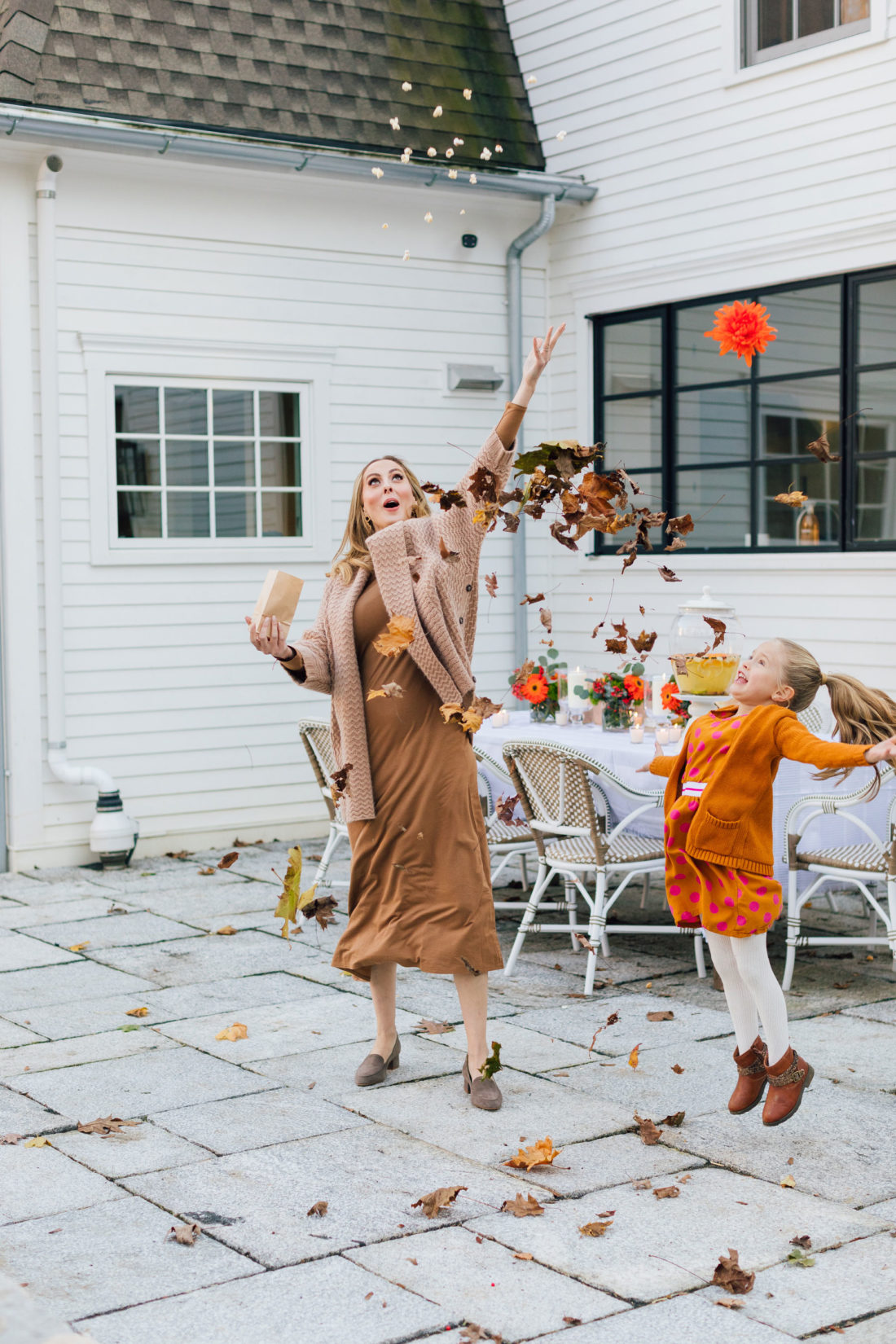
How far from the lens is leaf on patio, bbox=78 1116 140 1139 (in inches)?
168

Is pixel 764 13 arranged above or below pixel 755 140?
above

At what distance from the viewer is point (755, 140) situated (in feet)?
27.6

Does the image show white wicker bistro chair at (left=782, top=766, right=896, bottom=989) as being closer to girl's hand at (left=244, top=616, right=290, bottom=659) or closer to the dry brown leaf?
the dry brown leaf

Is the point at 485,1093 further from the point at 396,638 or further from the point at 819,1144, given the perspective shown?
the point at 396,638

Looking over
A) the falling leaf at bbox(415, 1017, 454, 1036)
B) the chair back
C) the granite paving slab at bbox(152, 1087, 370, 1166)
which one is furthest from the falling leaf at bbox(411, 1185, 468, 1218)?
the chair back

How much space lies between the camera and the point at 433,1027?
5.26 meters

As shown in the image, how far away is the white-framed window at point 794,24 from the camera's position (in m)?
8.01

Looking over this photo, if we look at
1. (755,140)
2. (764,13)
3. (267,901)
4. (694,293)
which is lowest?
(267,901)

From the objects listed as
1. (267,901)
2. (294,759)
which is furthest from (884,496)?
(267,901)

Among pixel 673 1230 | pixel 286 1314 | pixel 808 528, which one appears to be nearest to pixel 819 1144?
pixel 673 1230

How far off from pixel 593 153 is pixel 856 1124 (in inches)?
275

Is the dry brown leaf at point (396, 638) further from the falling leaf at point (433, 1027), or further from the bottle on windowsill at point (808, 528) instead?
the bottle on windowsill at point (808, 528)

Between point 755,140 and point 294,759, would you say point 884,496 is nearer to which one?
Result: point 755,140

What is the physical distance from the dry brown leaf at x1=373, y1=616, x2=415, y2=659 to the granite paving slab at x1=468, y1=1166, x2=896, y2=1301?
1478 mm
